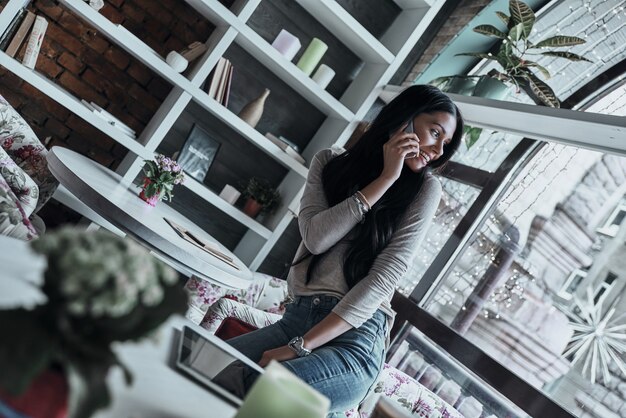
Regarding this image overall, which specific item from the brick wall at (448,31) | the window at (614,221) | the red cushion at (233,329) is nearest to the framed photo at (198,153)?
the brick wall at (448,31)

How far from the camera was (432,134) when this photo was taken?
1.94 metres

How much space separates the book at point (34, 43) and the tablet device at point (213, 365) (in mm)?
2551

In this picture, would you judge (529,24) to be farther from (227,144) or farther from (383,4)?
(227,144)

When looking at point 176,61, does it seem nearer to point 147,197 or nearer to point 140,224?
point 147,197

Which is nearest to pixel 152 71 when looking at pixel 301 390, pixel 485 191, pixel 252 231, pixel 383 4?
pixel 252 231

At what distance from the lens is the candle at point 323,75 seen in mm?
3559

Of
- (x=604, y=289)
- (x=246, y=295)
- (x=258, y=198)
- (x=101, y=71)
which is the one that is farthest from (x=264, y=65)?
(x=604, y=289)

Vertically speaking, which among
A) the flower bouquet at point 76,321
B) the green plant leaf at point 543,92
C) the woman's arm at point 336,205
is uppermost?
the green plant leaf at point 543,92

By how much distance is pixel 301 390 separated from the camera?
66 centimetres

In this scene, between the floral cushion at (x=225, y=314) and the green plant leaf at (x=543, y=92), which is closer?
the floral cushion at (x=225, y=314)

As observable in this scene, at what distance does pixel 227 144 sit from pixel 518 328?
187 centimetres

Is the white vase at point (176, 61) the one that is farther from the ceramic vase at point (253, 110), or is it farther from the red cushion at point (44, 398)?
the red cushion at point (44, 398)

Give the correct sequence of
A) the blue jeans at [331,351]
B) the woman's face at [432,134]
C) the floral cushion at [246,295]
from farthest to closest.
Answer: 1. the floral cushion at [246,295]
2. the woman's face at [432,134]
3. the blue jeans at [331,351]

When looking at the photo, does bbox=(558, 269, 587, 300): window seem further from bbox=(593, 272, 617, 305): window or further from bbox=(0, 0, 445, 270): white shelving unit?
bbox=(0, 0, 445, 270): white shelving unit
